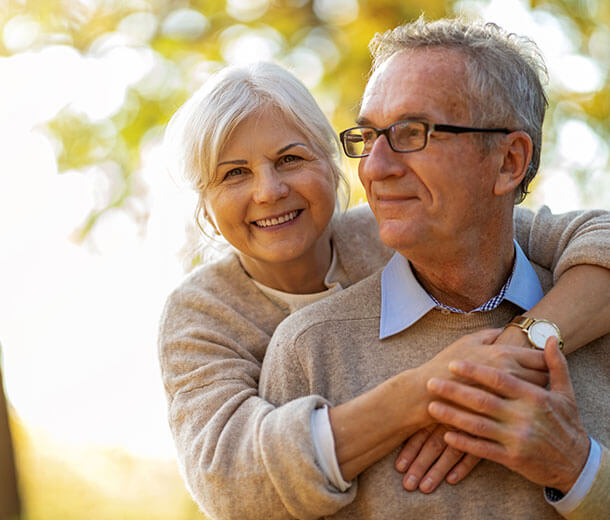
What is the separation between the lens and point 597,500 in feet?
6.23

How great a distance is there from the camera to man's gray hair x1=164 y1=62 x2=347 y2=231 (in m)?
2.47

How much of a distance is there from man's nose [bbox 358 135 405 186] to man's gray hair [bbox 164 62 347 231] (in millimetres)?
570

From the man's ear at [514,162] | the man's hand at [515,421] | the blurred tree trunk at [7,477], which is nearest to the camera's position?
the man's hand at [515,421]

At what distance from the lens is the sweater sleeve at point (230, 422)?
1.88m

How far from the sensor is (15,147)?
4570 mm

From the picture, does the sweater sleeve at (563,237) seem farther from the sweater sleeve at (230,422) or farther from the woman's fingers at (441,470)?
the sweater sleeve at (230,422)

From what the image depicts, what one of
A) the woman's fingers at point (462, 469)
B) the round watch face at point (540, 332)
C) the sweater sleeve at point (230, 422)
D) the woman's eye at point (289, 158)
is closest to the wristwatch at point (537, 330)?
the round watch face at point (540, 332)

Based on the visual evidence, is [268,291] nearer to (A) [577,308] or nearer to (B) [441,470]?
(B) [441,470]

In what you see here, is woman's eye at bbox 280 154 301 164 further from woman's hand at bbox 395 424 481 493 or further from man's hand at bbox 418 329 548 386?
woman's hand at bbox 395 424 481 493

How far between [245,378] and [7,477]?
9.53 feet

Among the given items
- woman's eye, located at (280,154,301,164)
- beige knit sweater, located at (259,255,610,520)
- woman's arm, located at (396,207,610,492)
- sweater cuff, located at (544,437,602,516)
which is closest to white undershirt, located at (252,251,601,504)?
sweater cuff, located at (544,437,602,516)

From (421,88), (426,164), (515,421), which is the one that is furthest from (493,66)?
(515,421)

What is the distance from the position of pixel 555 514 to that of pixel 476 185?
0.95 metres

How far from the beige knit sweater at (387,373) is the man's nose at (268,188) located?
1.39 ft
